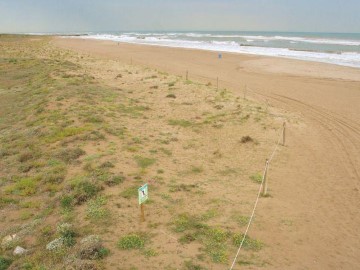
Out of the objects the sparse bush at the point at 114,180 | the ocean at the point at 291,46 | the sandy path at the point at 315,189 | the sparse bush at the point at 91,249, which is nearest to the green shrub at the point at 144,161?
the sparse bush at the point at 114,180

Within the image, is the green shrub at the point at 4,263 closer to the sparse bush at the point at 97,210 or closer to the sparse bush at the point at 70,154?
the sparse bush at the point at 97,210

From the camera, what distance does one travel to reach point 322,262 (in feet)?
22.4

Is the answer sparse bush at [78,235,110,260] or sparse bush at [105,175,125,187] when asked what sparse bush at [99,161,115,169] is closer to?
sparse bush at [105,175,125,187]

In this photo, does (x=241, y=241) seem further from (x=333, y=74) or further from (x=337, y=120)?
(x=333, y=74)

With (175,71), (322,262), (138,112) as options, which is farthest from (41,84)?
(322,262)

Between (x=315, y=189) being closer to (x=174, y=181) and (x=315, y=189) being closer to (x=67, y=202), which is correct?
(x=174, y=181)

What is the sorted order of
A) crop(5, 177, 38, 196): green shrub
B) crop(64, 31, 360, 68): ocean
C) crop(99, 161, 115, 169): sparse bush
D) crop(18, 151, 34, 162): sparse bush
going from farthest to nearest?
crop(64, 31, 360, 68): ocean < crop(18, 151, 34, 162): sparse bush < crop(99, 161, 115, 169): sparse bush < crop(5, 177, 38, 196): green shrub

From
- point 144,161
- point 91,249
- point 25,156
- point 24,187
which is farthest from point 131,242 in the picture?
point 25,156

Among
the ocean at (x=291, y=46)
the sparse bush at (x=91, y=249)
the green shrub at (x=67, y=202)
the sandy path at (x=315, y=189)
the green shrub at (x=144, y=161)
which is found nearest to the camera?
the sparse bush at (x=91, y=249)

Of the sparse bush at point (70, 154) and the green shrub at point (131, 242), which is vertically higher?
the sparse bush at point (70, 154)

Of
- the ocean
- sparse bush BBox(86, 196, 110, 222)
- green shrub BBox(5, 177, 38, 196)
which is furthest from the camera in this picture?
the ocean

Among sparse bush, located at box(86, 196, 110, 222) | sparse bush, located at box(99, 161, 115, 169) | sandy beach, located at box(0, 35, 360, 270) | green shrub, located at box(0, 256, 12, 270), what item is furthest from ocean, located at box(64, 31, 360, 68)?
green shrub, located at box(0, 256, 12, 270)

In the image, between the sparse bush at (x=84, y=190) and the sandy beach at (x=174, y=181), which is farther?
the sparse bush at (x=84, y=190)

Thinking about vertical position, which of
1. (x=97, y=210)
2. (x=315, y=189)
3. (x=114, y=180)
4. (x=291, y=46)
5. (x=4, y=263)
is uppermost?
(x=291, y=46)
